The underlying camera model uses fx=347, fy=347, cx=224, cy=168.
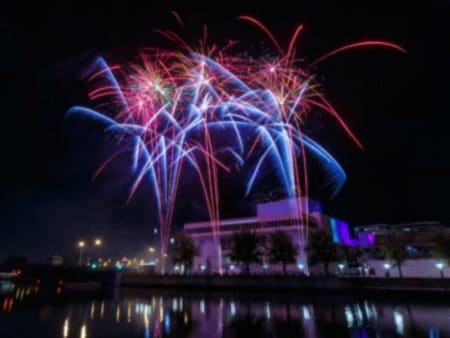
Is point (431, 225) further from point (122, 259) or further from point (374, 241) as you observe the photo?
point (122, 259)

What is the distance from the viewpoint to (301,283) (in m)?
53.8

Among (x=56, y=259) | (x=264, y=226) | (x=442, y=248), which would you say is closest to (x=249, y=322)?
(x=442, y=248)

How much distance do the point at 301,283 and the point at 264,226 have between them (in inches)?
1531

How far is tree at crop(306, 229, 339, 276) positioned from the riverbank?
42.6 ft

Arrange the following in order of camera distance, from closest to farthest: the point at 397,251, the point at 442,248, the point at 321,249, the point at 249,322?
the point at 249,322 < the point at 442,248 < the point at 397,251 < the point at 321,249

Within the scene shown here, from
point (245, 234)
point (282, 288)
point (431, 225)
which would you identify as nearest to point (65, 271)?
point (245, 234)

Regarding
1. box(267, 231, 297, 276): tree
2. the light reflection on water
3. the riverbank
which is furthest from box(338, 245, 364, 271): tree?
the light reflection on water

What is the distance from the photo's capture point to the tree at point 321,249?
66500 mm

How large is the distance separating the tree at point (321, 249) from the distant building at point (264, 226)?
13.7 meters

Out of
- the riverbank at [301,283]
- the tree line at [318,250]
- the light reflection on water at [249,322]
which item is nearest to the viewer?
the light reflection on water at [249,322]

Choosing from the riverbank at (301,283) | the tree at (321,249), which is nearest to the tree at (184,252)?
the riverbank at (301,283)

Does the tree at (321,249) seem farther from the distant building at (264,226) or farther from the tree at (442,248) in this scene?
the tree at (442,248)

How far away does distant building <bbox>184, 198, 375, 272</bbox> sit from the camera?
8869 cm

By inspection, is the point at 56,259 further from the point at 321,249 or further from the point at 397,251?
the point at 397,251
